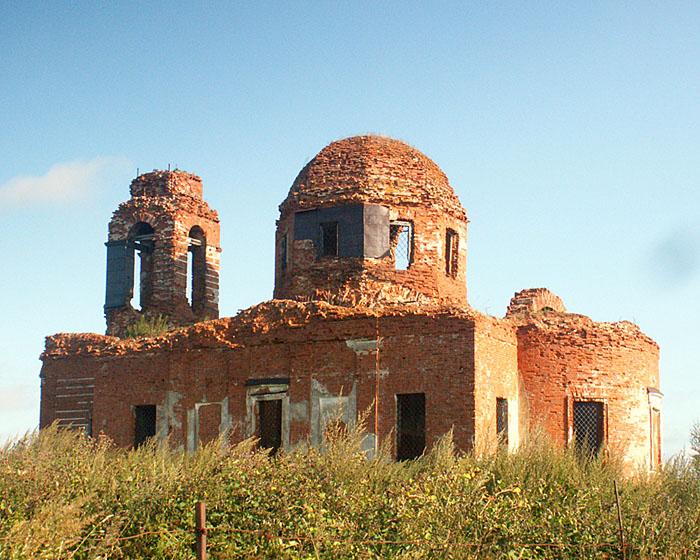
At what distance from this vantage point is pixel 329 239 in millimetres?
22094

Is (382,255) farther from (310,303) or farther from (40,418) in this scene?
(40,418)

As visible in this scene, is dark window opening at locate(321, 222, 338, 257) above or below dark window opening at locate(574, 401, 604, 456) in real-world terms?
above

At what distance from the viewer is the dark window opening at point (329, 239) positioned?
21.9 m

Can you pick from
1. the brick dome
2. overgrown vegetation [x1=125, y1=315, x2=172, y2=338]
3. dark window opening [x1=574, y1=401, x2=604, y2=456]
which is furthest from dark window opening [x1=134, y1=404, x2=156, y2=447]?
dark window opening [x1=574, y1=401, x2=604, y2=456]

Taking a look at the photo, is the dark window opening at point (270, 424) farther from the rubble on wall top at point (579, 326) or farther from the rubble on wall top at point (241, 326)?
the rubble on wall top at point (579, 326)

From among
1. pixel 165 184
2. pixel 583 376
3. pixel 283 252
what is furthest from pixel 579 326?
Result: pixel 165 184

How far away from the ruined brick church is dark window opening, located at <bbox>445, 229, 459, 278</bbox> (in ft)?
0.10

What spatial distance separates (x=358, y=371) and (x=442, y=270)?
448 centimetres

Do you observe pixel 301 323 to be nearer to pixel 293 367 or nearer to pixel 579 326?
pixel 293 367

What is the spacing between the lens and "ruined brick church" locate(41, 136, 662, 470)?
58.6 feet

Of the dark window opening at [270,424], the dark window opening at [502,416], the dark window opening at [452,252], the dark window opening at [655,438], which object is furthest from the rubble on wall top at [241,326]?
the dark window opening at [655,438]

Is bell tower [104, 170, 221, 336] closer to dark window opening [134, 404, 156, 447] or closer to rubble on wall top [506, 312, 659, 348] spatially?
dark window opening [134, 404, 156, 447]

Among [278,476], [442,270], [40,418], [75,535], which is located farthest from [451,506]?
[40,418]

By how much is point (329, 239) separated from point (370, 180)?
5.14ft
